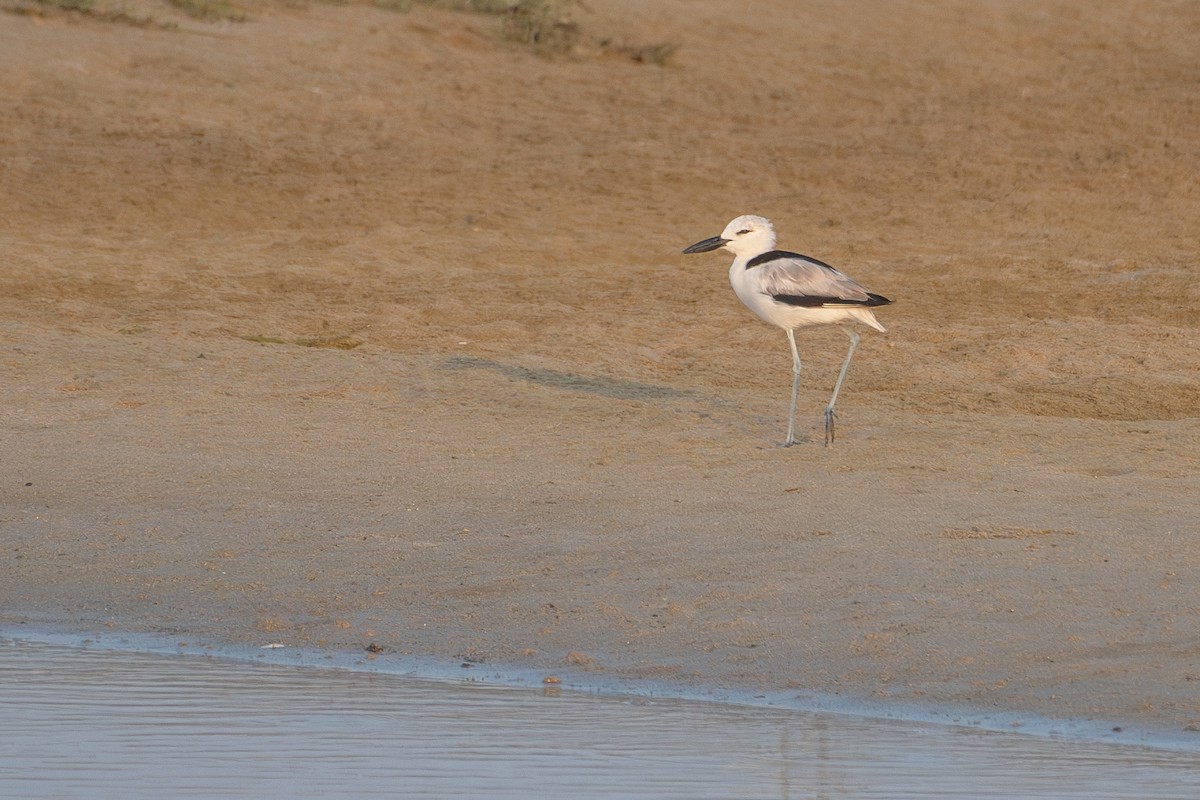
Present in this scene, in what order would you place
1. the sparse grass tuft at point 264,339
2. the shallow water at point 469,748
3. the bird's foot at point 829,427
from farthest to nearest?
the sparse grass tuft at point 264,339 → the bird's foot at point 829,427 → the shallow water at point 469,748

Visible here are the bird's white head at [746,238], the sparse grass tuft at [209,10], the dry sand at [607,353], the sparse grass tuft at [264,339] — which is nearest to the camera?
the dry sand at [607,353]

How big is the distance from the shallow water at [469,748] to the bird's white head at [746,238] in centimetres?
395

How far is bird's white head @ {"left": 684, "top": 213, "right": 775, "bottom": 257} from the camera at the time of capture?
9.21 metres

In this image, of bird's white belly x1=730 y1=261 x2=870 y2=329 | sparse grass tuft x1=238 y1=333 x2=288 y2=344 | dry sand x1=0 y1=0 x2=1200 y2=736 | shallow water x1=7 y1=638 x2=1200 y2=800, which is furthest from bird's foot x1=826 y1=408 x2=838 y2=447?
sparse grass tuft x1=238 y1=333 x2=288 y2=344

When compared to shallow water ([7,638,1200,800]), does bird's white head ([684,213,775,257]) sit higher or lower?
higher

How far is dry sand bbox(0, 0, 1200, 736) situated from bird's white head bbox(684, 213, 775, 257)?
754mm

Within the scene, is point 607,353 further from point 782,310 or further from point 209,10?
point 209,10

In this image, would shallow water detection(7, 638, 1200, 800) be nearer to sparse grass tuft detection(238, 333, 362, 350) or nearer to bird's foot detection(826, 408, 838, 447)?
bird's foot detection(826, 408, 838, 447)

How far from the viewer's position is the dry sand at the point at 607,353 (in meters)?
6.27

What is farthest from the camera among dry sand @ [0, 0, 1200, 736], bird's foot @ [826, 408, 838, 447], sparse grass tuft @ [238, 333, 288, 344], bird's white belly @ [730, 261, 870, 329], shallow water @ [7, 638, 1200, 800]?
sparse grass tuft @ [238, 333, 288, 344]

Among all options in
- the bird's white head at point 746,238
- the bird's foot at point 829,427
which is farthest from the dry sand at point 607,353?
the bird's white head at point 746,238

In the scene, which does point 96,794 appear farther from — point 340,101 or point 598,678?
point 340,101

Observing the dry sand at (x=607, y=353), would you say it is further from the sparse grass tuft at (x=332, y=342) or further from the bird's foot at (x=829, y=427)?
the bird's foot at (x=829, y=427)

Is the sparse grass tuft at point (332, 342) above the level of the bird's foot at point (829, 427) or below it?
below
